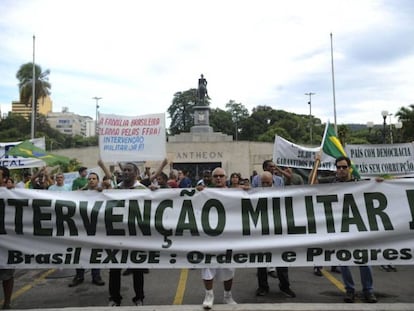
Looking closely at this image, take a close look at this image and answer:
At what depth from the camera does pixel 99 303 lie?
574 centimetres

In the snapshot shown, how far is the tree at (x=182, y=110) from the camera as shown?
86750 millimetres

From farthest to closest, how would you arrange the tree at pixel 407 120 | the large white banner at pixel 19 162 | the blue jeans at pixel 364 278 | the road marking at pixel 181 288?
the tree at pixel 407 120, the large white banner at pixel 19 162, the road marking at pixel 181 288, the blue jeans at pixel 364 278

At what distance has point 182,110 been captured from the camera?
286ft

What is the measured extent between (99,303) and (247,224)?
7.15 feet

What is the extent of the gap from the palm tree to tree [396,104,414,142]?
1441 inches

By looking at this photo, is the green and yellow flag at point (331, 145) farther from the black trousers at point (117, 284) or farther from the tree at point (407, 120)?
the tree at point (407, 120)

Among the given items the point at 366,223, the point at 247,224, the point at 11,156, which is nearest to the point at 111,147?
the point at 247,224

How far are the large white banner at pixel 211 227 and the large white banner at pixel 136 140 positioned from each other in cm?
143

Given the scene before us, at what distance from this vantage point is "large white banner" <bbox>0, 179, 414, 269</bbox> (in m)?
5.22

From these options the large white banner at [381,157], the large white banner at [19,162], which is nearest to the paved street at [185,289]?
the large white banner at [381,157]

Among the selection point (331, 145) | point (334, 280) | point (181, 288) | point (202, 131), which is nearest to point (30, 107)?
point (202, 131)

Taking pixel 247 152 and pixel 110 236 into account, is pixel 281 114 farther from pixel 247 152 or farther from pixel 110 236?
pixel 110 236

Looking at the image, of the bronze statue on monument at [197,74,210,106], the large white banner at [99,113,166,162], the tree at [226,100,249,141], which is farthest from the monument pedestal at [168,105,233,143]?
the tree at [226,100,249,141]

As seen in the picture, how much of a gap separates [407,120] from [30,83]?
39.4 metres
